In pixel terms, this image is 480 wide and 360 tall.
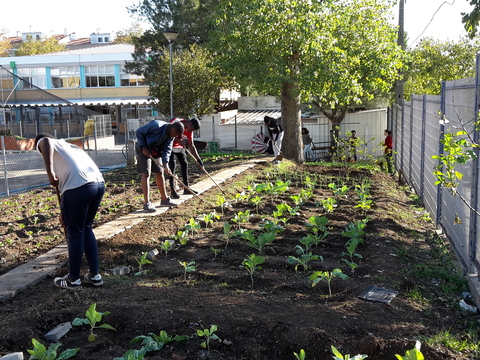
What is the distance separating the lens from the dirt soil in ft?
12.6

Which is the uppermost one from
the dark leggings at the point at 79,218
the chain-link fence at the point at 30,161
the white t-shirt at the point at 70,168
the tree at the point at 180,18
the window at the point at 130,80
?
the tree at the point at 180,18

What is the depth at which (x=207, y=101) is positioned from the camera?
25.8 meters

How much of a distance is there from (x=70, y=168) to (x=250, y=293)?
6.48ft

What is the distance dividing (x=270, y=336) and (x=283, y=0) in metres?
11.9

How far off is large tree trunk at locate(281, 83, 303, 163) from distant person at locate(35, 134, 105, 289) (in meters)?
12.4

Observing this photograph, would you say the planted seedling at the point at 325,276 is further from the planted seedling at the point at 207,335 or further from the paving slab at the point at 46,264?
the paving slab at the point at 46,264

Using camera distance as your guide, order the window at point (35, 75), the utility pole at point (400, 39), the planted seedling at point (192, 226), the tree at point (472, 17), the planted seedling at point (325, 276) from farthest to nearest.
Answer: the window at point (35, 75) < the utility pole at point (400, 39) < the tree at point (472, 17) < the planted seedling at point (192, 226) < the planted seedling at point (325, 276)

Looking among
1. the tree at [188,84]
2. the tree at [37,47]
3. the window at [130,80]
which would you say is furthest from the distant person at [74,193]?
the tree at [37,47]

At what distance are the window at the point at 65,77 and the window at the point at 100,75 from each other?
91 cm

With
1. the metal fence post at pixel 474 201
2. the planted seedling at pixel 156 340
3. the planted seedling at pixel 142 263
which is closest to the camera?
the planted seedling at pixel 156 340

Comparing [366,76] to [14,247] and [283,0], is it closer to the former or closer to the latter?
[283,0]

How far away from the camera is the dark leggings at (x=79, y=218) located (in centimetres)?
509

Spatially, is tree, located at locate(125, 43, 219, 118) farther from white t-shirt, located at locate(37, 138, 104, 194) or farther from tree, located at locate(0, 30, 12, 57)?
tree, located at locate(0, 30, 12, 57)

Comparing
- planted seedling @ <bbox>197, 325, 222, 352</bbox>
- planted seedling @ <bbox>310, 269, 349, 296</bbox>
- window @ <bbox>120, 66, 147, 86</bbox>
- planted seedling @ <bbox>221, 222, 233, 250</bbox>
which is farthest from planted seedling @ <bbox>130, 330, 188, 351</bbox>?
window @ <bbox>120, 66, 147, 86</bbox>
